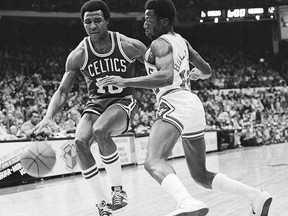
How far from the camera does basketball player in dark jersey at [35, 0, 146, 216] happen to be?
5.48 m

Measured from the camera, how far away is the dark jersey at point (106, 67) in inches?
228

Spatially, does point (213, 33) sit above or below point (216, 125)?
above

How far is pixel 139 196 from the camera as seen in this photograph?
27.7 feet

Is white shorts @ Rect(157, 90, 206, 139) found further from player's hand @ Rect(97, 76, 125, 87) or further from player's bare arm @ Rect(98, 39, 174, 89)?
player's hand @ Rect(97, 76, 125, 87)

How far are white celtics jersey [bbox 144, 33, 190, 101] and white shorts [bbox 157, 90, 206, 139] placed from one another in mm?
65

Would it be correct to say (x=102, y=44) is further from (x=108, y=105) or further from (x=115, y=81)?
(x=115, y=81)

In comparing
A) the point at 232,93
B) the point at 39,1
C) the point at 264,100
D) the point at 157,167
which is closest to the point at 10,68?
the point at 39,1

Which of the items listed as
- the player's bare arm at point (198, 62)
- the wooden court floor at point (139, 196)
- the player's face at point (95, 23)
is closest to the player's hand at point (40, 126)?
the player's face at point (95, 23)

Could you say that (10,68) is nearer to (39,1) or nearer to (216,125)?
(39,1)

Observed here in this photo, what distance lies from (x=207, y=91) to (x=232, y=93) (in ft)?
4.36

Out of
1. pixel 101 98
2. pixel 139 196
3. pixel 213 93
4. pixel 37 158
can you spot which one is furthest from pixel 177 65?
pixel 213 93

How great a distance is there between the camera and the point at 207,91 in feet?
87.7

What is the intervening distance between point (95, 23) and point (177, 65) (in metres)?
1.35

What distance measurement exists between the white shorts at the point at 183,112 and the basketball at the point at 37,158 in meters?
2.33
